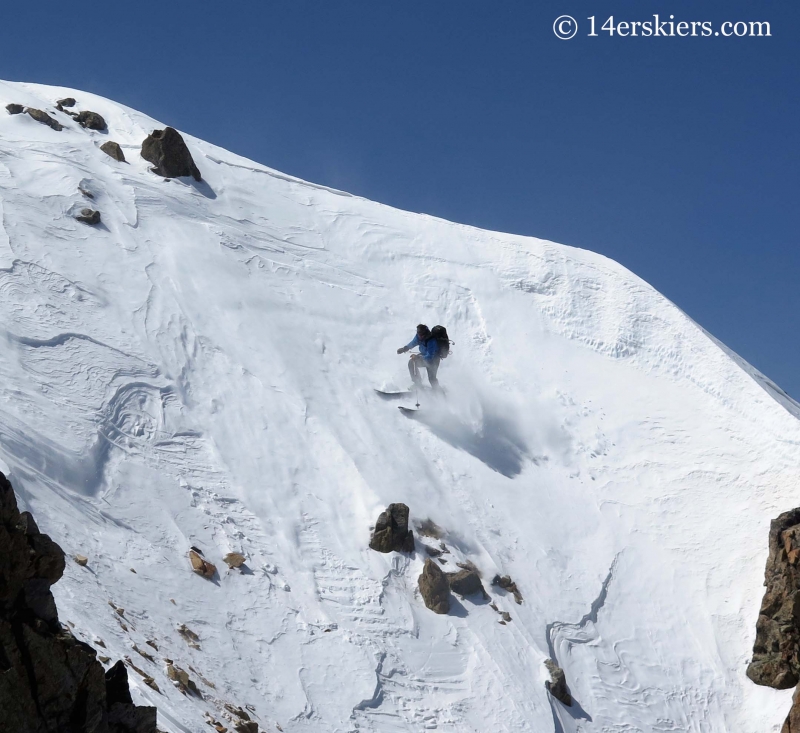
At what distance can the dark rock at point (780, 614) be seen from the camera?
1482 centimetres

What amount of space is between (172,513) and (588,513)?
27.4 feet

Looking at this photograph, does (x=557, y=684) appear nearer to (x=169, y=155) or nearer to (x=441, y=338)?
(x=441, y=338)

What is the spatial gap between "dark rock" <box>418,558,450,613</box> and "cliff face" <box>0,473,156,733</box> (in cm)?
614

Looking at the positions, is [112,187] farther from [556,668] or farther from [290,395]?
[556,668]

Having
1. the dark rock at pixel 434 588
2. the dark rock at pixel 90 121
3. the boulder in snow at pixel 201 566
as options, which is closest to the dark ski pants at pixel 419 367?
the dark rock at pixel 434 588

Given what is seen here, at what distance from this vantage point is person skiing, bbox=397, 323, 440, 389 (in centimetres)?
1902

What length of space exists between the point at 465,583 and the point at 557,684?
2070 millimetres

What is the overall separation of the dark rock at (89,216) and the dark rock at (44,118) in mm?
5785

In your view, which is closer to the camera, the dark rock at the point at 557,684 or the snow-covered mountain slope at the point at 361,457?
the snow-covered mountain slope at the point at 361,457

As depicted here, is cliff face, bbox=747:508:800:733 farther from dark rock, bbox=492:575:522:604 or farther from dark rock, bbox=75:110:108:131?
dark rock, bbox=75:110:108:131

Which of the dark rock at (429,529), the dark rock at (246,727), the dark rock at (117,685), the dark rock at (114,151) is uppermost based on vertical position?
the dark rock at (114,151)

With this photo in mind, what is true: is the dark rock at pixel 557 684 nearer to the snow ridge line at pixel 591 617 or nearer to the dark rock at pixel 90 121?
the snow ridge line at pixel 591 617

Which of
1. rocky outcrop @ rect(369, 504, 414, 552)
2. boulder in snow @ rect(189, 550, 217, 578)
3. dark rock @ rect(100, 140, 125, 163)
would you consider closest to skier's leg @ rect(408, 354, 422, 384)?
rocky outcrop @ rect(369, 504, 414, 552)

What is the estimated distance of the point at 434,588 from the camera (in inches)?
558
